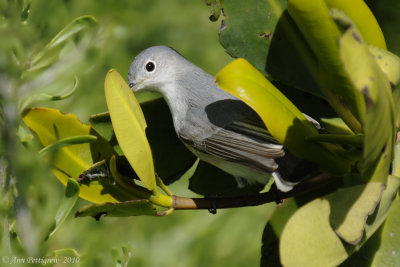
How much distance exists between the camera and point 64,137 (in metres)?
0.76

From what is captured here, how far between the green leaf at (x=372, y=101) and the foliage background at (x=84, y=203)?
0.24 metres

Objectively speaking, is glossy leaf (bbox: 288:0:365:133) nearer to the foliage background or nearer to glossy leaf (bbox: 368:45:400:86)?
glossy leaf (bbox: 368:45:400:86)

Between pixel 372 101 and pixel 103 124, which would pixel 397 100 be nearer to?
pixel 372 101

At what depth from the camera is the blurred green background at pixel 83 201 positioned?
56cm

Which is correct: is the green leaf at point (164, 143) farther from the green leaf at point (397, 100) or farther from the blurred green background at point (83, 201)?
the green leaf at point (397, 100)

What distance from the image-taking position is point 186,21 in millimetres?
1982

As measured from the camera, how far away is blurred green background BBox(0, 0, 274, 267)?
560mm

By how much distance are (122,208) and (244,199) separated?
20 cm

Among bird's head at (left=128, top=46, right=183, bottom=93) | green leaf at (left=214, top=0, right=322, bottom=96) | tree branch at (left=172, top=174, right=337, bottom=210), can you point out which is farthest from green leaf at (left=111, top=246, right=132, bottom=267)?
bird's head at (left=128, top=46, right=183, bottom=93)

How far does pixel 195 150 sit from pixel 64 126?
27 centimetres

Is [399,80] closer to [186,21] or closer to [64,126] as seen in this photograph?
[64,126]

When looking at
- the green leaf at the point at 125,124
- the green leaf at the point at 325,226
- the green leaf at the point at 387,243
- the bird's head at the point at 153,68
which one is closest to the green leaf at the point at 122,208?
the green leaf at the point at 125,124

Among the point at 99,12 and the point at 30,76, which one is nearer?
the point at 30,76

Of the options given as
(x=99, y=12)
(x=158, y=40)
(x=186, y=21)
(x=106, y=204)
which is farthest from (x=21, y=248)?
(x=186, y=21)
